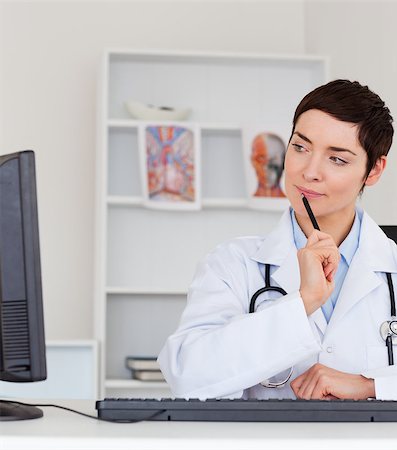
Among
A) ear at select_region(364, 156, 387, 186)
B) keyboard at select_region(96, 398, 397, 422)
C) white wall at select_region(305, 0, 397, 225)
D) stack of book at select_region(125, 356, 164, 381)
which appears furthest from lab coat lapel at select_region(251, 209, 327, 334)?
stack of book at select_region(125, 356, 164, 381)

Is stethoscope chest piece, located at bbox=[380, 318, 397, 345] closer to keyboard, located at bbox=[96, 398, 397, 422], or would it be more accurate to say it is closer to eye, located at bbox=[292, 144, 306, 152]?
eye, located at bbox=[292, 144, 306, 152]

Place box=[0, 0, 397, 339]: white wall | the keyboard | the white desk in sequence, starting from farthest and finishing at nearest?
box=[0, 0, 397, 339]: white wall, the keyboard, the white desk

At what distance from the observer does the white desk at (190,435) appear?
0.98 metres

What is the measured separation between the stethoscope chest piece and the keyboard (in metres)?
0.66

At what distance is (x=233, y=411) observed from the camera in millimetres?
1199

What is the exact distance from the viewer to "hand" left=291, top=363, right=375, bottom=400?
1.69 metres

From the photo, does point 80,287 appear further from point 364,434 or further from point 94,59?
point 364,434

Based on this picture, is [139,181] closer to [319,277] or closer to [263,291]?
[263,291]

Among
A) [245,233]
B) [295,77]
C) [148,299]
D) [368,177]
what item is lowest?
[148,299]

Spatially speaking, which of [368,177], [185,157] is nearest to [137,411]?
[368,177]

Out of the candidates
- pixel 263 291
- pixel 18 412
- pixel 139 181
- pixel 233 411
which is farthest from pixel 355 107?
pixel 139 181

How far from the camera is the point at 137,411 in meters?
1.19

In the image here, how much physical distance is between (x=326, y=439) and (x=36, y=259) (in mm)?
488

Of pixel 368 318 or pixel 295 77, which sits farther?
pixel 295 77
